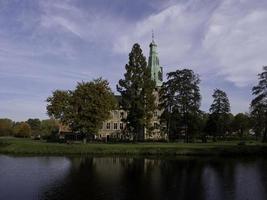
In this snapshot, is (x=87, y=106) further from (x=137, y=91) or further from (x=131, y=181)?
(x=131, y=181)

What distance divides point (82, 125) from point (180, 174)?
134 ft

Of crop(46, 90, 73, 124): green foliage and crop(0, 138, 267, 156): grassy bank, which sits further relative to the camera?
crop(46, 90, 73, 124): green foliage

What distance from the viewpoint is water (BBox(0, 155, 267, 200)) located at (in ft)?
107

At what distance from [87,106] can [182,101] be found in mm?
24776

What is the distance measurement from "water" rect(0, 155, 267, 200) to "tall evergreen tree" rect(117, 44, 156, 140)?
29.5 m

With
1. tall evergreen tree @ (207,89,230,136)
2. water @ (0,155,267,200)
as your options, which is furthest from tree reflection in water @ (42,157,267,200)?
tall evergreen tree @ (207,89,230,136)

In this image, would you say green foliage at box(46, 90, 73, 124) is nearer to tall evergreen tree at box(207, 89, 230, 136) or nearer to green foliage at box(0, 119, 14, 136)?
tall evergreen tree at box(207, 89, 230, 136)

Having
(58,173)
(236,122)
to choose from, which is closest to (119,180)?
(58,173)

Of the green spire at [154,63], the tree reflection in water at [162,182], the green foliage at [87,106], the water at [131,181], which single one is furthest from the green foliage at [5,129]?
the tree reflection in water at [162,182]

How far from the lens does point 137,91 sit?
89000 millimetres

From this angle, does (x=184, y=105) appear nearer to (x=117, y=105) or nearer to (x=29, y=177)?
(x=117, y=105)

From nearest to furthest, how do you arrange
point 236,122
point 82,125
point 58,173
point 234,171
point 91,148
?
point 58,173
point 234,171
point 91,148
point 82,125
point 236,122

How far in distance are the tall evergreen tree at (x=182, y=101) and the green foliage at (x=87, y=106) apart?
16143mm

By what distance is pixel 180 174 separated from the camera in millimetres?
46406
